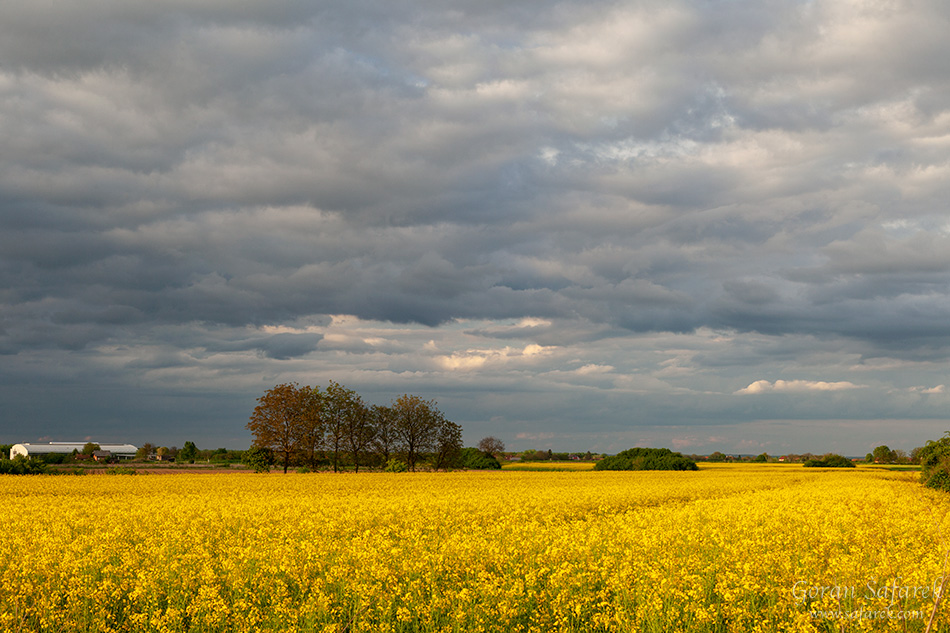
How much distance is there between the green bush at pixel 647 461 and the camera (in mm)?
82250

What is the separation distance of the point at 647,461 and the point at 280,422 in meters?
48.7

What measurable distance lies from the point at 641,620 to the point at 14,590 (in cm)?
1011

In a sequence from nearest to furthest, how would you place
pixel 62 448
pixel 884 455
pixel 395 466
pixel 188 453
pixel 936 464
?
pixel 936 464 < pixel 395 466 < pixel 884 455 < pixel 188 453 < pixel 62 448

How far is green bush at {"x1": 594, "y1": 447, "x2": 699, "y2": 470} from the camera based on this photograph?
82.2 meters

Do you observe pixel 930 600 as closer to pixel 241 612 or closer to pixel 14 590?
pixel 241 612

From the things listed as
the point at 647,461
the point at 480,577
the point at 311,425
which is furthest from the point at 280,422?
the point at 480,577

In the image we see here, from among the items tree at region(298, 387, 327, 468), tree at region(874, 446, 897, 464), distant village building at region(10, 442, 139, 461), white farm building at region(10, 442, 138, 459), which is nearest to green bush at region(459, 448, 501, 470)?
tree at region(298, 387, 327, 468)

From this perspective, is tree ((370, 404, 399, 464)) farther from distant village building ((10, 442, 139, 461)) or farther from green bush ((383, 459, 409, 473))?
distant village building ((10, 442, 139, 461))

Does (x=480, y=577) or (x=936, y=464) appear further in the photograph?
(x=936, y=464)

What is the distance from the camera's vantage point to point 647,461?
85.6 meters

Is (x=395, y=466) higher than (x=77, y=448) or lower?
higher

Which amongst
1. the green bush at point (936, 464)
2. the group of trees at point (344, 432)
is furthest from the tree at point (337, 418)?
the green bush at point (936, 464)

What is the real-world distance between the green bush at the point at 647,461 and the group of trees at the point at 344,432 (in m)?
22.6

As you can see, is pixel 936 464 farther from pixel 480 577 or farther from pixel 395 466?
pixel 395 466
